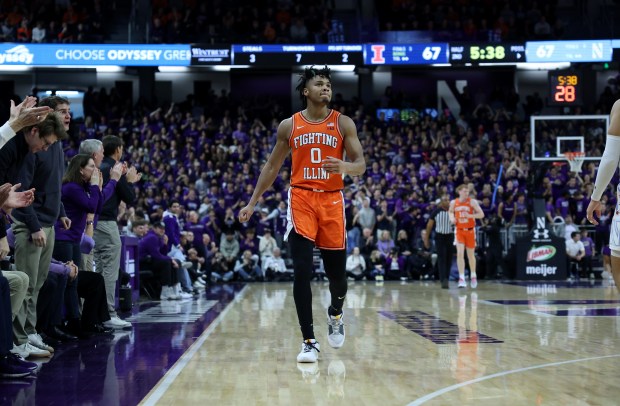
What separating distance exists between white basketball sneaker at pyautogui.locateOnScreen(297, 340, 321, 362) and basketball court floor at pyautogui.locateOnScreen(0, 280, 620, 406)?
0.08 meters

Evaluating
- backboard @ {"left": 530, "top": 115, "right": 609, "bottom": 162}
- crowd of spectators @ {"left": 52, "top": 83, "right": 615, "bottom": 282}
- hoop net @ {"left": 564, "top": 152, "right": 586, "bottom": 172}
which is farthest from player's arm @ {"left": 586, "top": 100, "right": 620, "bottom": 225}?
hoop net @ {"left": 564, "top": 152, "right": 586, "bottom": 172}

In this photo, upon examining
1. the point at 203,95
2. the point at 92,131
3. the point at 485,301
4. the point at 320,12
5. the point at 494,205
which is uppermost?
the point at 320,12

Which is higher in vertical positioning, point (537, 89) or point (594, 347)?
point (537, 89)

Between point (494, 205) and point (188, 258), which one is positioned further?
point (494, 205)

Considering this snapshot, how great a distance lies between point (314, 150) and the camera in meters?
6.70

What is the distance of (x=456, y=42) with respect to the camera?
29.6m

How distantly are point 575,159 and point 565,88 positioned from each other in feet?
7.39

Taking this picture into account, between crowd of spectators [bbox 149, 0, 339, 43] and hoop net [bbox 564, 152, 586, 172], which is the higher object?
crowd of spectators [bbox 149, 0, 339, 43]

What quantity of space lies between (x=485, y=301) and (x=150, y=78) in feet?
73.6

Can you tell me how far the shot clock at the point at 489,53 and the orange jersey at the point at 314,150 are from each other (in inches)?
927

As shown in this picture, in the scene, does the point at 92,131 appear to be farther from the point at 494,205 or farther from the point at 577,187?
the point at 577,187

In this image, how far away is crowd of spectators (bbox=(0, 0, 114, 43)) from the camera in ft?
97.3

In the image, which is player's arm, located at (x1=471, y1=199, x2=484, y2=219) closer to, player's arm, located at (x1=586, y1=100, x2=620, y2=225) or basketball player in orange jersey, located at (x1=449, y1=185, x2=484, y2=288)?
basketball player in orange jersey, located at (x1=449, y1=185, x2=484, y2=288)

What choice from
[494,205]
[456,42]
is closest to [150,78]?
[456,42]
